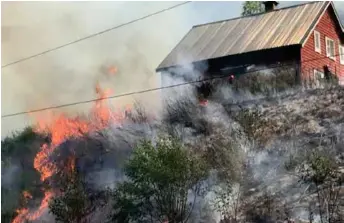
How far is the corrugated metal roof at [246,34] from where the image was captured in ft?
28.9

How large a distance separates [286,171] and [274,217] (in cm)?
59

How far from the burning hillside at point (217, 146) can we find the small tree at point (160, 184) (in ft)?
0.42

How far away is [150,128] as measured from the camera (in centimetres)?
904

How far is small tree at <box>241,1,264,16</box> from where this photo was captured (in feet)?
29.0

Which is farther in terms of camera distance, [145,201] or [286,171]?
[145,201]

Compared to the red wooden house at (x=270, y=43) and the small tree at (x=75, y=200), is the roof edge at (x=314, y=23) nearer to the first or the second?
the red wooden house at (x=270, y=43)

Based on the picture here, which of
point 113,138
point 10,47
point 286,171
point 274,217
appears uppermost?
point 10,47

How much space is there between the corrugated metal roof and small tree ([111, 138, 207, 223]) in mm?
1239

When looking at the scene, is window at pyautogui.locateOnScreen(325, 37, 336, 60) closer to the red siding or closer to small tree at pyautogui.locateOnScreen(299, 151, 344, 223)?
the red siding

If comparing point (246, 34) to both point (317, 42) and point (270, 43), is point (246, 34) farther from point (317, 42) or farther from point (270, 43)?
point (317, 42)

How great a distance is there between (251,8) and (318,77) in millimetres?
1371

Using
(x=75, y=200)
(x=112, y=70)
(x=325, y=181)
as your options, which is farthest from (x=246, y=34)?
(x=75, y=200)

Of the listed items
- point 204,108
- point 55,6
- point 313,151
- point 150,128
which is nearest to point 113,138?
point 150,128

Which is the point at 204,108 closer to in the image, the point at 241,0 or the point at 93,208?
the point at 241,0
